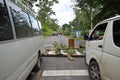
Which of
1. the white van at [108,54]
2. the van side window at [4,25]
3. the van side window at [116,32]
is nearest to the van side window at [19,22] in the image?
the van side window at [4,25]

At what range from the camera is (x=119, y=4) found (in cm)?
1354

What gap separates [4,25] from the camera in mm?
3102

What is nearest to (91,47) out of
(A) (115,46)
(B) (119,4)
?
(A) (115,46)

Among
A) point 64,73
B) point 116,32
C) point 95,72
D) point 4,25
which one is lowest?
point 64,73

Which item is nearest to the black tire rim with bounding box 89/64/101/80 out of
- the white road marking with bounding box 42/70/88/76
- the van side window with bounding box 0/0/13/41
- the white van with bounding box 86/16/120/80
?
the white van with bounding box 86/16/120/80

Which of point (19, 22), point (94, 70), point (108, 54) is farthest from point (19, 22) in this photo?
point (94, 70)

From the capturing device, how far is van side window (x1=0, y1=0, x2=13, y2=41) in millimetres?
2954

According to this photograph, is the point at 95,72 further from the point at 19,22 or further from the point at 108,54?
the point at 19,22

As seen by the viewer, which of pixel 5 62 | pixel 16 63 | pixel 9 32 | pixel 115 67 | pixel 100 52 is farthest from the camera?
pixel 100 52

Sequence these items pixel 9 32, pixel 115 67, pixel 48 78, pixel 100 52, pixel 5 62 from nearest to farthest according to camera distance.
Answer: pixel 5 62 → pixel 9 32 → pixel 115 67 → pixel 100 52 → pixel 48 78

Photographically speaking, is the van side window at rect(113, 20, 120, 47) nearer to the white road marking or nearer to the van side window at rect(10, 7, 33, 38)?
the van side window at rect(10, 7, 33, 38)

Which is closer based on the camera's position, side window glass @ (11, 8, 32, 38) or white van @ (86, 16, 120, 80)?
side window glass @ (11, 8, 32, 38)

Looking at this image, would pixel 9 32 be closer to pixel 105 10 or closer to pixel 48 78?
pixel 48 78

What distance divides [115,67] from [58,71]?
3.53 meters
